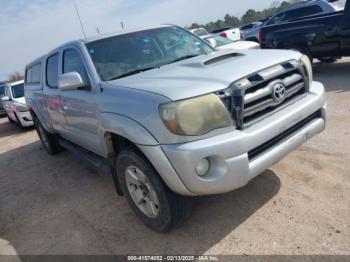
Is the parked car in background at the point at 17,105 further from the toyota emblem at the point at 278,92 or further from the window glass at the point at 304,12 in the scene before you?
the toyota emblem at the point at 278,92

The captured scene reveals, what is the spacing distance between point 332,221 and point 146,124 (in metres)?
1.75

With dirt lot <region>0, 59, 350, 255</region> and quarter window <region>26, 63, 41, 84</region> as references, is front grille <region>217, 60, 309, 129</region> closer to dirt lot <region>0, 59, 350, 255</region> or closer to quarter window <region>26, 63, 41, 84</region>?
dirt lot <region>0, 59, 350, 255</region>

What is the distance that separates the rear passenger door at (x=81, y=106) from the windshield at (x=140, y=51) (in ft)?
0.64

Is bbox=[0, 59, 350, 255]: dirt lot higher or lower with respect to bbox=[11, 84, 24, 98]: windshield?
lower

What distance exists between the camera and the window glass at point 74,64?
12.1 ft

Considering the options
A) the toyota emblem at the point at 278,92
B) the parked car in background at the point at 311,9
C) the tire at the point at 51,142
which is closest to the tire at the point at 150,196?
the toyota emblem at the point at 278,92

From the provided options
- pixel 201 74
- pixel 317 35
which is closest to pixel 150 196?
pixel 201 74

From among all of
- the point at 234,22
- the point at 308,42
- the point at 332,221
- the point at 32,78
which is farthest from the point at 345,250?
the point at 234,22

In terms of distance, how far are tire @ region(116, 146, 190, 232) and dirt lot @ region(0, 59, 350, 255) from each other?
0.62 feet

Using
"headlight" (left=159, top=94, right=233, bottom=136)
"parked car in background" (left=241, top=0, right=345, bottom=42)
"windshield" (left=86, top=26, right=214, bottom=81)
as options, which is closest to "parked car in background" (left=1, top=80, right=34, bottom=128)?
"windshield" (left=86, top=26, right=214, bottom=81)

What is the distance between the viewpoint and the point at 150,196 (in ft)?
9.93

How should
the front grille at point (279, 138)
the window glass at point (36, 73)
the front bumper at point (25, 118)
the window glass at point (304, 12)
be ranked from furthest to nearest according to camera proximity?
the front bumper at point (25, 118), the window glass at point (304, 12), the window glass at point (36, 73), the front grille at point (279, 138)

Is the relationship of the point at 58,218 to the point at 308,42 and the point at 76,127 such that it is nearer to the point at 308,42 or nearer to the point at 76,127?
the point at 76,127

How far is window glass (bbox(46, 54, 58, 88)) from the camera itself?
497 centimetres
